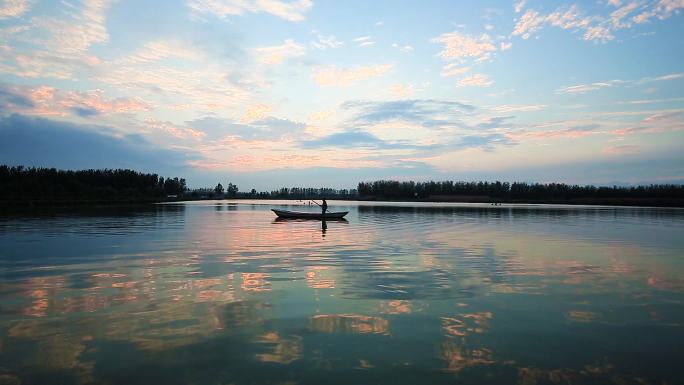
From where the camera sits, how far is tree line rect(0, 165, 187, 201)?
281 ft

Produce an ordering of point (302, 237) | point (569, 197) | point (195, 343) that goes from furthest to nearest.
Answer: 1. point (569, 197)
2. point (302, 237)
3. point (195, 343)

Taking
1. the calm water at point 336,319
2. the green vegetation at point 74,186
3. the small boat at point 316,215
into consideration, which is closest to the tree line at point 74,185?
the green vegetation at point 74,186

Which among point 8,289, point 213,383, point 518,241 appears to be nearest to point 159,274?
point 8,289

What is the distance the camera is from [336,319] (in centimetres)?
952

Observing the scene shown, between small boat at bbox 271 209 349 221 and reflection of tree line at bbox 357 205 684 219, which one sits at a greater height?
small boat at bbox 271 209 349 221

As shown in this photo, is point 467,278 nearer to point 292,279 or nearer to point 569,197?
point 292,279

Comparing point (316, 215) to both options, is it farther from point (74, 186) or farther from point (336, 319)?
point (74, 186)

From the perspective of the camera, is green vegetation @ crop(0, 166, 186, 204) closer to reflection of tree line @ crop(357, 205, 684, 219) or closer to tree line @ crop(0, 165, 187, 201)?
tree line @ crop(0, 165, 187, 201)

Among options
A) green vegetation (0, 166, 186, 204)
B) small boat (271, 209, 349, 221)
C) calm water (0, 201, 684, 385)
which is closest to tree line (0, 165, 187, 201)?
green vegetation (0, 166, 186, 204)

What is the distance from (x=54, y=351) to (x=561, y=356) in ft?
27.5

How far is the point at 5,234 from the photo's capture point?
26.2m

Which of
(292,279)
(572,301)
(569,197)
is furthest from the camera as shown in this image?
(569,197)

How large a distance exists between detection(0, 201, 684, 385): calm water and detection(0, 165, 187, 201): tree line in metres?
82.0

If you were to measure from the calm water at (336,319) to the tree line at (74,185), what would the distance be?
8198cm
